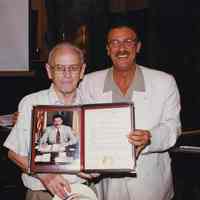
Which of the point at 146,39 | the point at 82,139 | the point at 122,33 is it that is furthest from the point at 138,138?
the point at 146,39

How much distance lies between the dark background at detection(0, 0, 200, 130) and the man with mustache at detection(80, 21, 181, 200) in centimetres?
141

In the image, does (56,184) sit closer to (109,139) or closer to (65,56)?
(109,139)

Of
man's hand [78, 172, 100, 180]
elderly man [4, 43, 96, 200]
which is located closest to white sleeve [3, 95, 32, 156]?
elderly man [4, 43, 96, 200]

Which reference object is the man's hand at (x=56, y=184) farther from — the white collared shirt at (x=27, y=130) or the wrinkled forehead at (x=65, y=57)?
the wrinkled forehead at (x=65, y=57)

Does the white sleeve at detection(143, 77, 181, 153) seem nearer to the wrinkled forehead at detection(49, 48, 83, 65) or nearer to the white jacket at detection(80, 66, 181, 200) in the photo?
the white jacket at detection(80, 66, 181, 200)

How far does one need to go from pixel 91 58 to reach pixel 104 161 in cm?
274

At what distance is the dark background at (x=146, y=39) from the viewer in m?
3.73

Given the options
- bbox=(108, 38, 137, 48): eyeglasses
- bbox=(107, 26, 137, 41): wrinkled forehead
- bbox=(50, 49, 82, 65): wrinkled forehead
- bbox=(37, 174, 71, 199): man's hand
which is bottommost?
bbox=(37, 174, 71, 199): man's hand

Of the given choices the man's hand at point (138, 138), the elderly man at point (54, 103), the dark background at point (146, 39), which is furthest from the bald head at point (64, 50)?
the dark background at point (146, 39)

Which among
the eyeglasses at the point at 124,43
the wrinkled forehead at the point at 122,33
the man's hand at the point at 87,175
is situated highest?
the wrinkled forehead at the point at 122,33

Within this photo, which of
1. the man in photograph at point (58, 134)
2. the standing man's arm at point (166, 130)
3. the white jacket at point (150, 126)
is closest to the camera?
the man in photograph at point (58, 134)

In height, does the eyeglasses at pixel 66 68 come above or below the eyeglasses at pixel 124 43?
below

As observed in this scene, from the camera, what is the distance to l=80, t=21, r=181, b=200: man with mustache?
2018 millimetres

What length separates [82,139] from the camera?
1718 millimetres
